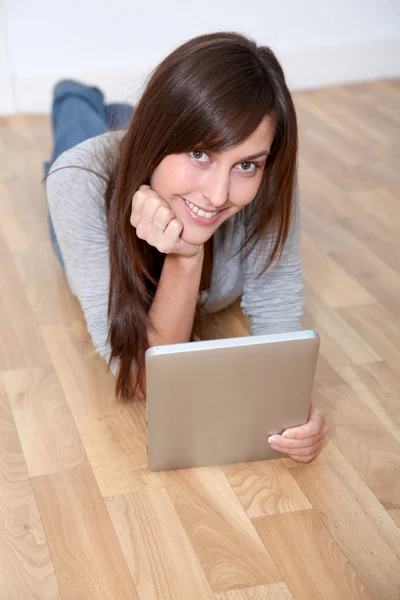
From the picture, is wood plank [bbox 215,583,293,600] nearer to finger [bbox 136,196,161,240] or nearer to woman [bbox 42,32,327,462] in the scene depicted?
woman [bbox 42,32,327,462]

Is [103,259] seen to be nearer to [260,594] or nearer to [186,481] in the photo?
[186,481]

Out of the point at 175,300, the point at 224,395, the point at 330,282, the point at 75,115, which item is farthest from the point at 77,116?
the point at 224,395

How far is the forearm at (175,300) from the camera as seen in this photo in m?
1.40

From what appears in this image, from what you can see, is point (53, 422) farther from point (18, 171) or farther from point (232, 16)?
point (232, 16)

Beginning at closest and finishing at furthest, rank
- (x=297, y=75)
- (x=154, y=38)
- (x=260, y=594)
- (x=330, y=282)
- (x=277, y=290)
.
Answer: (x=260, y=594) < (x=277, y=290) < (x=330, y=282) < (x=154, y=38) < (x=297, y=75)

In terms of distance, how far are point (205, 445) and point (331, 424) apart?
0.91 ft

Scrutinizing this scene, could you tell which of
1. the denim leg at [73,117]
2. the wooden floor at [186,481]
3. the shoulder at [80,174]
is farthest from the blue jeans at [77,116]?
the shoulder at [80,174]

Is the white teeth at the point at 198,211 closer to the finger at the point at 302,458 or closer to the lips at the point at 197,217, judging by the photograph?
the lips at the point at 197,217

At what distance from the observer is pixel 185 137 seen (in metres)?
1.22

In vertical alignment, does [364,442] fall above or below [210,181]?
below

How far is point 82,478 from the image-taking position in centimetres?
136

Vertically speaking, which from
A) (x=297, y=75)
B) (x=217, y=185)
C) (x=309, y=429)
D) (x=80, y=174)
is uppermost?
(x=217, y=185)

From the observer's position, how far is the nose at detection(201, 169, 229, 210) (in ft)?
4.07

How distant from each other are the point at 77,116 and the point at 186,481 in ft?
3.71
